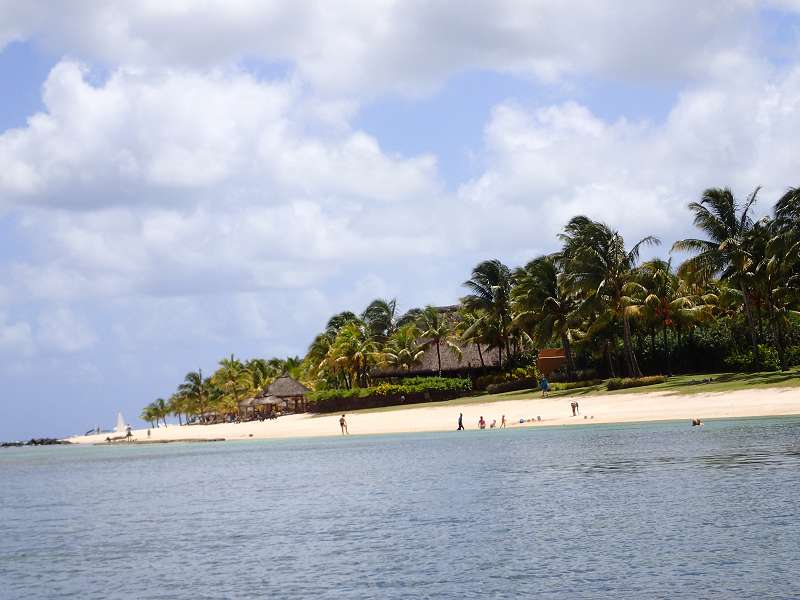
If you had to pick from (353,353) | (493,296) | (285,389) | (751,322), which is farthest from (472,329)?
(285,389)

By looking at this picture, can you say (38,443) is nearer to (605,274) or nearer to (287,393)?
(287,393)

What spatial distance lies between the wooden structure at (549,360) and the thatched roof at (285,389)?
29153 mm

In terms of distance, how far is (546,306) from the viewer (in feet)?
224

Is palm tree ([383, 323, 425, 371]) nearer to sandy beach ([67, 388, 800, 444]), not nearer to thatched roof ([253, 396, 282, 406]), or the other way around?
sandy beach ([67, 388, 800, 444])

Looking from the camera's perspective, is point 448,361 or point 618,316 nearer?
point 618,316

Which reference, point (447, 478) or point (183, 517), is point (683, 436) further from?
point (183, 517)

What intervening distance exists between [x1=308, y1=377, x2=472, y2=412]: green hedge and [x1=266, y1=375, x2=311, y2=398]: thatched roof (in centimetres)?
1380

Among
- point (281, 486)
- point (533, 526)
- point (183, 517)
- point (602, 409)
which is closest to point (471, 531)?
point (533, 526)

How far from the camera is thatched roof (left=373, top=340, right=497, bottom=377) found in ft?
270

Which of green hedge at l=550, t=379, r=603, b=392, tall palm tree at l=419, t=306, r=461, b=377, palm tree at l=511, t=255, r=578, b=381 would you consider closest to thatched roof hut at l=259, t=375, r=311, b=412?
tall palm tree at l=419, t=306, r=461, b=377

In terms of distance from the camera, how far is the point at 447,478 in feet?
106

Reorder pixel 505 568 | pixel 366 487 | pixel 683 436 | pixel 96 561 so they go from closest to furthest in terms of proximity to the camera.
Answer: pixel 505 568 < pixel 96 561 < pixel 366 487 < pixel 683 436

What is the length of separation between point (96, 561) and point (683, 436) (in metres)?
26.4

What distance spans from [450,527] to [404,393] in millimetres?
56085
